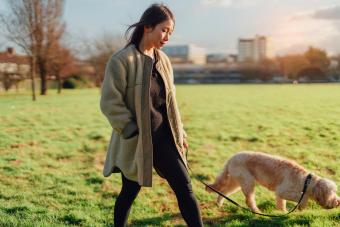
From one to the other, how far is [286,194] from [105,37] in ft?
145

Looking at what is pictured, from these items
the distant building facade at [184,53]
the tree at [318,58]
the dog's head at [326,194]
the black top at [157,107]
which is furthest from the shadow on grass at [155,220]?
the distant building facade at [184,53]

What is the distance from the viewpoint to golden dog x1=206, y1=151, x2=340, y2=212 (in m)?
4.97

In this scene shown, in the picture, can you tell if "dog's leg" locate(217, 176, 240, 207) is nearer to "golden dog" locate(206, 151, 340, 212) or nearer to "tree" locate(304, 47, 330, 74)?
"golden dog" locate(206, 151, 340, 212)

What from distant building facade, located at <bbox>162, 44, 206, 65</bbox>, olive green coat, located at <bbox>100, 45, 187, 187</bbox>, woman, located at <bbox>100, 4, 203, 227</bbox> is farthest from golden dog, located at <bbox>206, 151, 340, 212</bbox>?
distant building facade, located at <bbox>162, 44, 206, 65</bbox>

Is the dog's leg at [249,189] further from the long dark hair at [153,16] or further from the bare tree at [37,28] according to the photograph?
the bare tree at [37,28]

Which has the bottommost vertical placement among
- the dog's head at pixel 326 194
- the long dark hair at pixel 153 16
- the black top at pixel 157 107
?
the dog's head at pixel 326 194

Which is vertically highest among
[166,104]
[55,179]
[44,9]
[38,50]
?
[44,9]

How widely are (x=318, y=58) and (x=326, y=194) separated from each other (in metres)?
88.8

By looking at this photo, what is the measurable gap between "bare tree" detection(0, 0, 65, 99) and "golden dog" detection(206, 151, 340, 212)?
27424 millimetres

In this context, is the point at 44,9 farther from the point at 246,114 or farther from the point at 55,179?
the point at 55,179

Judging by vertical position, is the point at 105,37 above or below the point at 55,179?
above

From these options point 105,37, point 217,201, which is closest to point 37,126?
point 217,201

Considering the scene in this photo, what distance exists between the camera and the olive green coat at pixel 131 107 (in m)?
3.66

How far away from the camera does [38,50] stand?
123ft
